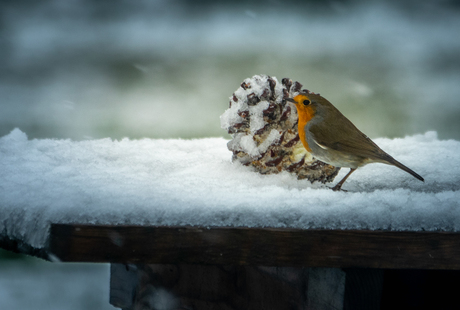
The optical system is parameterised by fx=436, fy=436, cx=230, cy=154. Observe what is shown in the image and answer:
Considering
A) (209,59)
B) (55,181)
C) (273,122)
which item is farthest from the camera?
(209,59)

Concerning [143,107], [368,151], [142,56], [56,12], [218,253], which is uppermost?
[56,12]

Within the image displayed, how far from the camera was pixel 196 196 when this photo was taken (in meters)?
0.86

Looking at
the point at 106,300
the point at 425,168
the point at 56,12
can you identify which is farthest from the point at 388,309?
the point at 56,12

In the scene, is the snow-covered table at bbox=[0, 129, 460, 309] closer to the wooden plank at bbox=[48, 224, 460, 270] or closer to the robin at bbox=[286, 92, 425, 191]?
the wooden plank at bbox=[48, 224, 460, 270]

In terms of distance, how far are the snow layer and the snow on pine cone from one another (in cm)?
4

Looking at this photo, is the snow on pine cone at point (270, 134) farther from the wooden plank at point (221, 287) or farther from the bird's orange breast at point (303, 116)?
the wooden plank at point (221, 287)

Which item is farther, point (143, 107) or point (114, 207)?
point (143, 107)

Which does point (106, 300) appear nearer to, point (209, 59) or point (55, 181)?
point (209, 59)

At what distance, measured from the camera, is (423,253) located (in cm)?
78

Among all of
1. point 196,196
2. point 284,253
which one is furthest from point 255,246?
point 196,196

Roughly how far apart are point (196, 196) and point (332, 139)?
15.9 inches

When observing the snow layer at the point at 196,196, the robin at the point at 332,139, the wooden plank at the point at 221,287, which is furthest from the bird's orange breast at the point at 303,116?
the wooden plank at the point at 221,287

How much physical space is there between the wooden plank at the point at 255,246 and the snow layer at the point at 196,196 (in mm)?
20

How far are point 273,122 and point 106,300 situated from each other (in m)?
1.87
